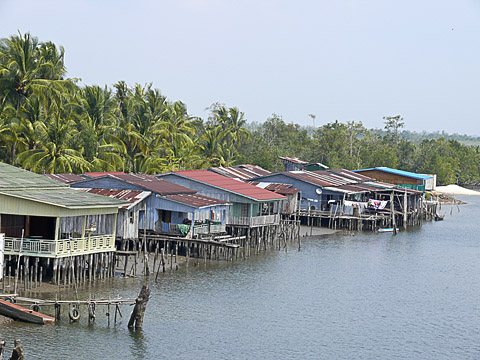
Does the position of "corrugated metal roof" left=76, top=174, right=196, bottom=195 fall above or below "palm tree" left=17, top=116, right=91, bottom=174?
below

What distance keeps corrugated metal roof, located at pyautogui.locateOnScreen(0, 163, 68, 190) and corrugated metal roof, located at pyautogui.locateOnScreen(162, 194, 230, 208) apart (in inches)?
378

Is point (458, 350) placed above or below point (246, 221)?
below

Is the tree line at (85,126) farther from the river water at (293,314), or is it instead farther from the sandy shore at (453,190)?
the sandy shore at (453,190)

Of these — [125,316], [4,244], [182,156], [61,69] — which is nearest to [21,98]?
[61,69]

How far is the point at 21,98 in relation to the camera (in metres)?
65.4

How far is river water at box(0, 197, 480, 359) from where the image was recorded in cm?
3120

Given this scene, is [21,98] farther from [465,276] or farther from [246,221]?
[465,276]

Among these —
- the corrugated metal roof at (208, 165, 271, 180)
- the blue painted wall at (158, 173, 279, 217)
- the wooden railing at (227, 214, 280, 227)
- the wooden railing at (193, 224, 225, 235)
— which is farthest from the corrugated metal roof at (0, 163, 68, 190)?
the corrugated metal roof at (208, 165, 271, 180)

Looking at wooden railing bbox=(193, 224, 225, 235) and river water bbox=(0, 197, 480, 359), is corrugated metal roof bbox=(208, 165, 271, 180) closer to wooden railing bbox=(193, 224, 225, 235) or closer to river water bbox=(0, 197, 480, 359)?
river water bbox=(0, 197, 480, 359)

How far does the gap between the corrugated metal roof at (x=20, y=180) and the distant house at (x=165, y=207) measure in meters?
7.57

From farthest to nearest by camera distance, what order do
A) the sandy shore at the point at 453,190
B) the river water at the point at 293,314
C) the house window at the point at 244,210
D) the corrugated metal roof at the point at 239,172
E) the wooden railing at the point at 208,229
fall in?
the sandy shore at the point at 453,190
the corrugated metal roof at the point at 239,172
the house window at the point at 244,210
the wooden railing at the point at 208,229
the river water at the point at 293,314

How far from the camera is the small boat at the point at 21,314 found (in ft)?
103

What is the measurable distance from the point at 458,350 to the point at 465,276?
66.0 ft

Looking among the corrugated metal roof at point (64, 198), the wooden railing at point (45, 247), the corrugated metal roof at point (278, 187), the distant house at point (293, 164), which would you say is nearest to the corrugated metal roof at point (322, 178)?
the corrugated metal roof at point (278, 187)
